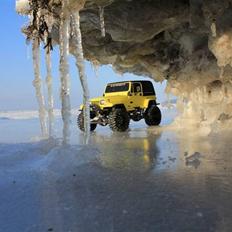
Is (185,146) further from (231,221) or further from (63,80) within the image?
(231,221)

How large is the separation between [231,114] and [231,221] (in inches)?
474

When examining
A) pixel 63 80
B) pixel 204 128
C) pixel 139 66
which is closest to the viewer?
pixel 63 80

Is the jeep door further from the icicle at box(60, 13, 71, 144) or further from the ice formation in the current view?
the icicle at box(60, 13, 71, 144)

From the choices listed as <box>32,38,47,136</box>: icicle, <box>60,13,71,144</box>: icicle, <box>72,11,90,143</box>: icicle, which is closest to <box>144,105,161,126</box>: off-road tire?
<box>32,38,47,136</box>: icicle

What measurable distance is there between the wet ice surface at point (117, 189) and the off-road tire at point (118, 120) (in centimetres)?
548

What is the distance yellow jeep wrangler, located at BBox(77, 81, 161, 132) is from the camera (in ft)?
53.6

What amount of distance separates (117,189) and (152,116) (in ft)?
41.5

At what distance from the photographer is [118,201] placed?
5516 millimetres

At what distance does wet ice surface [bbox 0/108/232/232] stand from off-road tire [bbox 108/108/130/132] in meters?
5.48

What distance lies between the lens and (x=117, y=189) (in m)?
6.20

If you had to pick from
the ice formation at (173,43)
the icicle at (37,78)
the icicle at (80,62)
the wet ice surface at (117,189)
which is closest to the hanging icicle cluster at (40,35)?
the icicle at (37,78)

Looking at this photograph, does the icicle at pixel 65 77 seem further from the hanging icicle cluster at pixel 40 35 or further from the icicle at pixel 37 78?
the icicle at pixel 37 78

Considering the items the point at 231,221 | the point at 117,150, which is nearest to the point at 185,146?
the point at 117,150

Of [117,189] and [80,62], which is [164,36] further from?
[117,189]
